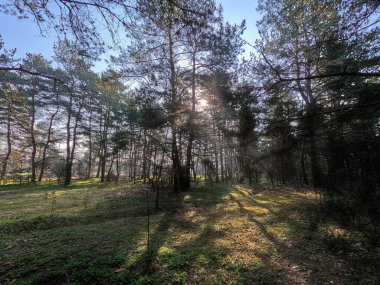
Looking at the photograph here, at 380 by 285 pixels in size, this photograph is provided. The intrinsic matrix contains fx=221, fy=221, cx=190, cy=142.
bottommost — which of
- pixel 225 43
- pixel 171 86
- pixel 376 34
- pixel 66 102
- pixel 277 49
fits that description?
pixel 376 34

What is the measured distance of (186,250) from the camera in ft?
14.1

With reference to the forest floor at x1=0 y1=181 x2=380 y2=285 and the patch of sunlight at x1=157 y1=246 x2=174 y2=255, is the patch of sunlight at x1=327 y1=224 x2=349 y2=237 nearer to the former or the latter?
the forest floor at x1=0 y1=181 x2=380 y2=285

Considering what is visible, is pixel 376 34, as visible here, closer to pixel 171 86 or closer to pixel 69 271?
pixel 69 271

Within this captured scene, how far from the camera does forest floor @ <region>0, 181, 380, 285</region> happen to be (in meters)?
3.32

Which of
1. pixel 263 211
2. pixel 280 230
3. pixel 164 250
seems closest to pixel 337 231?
pixel 280 230

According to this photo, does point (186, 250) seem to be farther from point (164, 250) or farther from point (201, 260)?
point (201, 260)

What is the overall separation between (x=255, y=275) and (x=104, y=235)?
3548 millimetres

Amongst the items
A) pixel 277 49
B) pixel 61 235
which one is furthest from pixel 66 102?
pixel 277 49

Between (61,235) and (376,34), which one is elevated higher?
(376,34)

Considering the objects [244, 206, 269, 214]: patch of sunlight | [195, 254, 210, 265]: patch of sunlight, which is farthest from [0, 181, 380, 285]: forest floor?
[244, 206, 269, 214]: patch of sunlight

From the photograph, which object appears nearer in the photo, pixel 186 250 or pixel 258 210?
pixel 186 250

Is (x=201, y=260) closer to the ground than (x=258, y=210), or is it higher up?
closer to the ground

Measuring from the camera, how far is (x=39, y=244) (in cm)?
471

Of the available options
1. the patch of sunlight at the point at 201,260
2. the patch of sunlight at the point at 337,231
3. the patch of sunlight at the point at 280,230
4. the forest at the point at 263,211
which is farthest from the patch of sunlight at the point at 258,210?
the patch of sunlight at the point at 201,260
